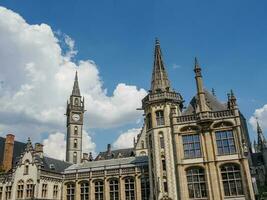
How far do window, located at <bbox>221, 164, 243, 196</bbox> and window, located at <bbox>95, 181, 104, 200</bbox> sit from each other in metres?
19.2

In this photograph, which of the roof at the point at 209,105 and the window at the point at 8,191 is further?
the window at the point at 8,191

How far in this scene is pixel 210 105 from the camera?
40.6m

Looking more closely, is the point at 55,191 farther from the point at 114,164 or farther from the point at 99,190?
the point at 114,164

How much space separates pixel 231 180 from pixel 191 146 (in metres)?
6.36

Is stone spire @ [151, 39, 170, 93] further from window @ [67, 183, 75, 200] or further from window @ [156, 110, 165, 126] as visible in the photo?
window @ [67, 183, 75, 200]

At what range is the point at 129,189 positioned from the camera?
44.0 m

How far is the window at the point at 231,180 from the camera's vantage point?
34.9m

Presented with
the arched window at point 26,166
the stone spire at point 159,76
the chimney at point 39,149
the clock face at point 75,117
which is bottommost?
the arched window at point 26,166


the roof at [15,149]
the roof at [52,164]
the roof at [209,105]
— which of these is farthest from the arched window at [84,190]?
the roof at [209,105]

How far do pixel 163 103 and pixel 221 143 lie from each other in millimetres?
9630

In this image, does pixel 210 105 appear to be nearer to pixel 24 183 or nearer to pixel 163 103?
pixel 163 103

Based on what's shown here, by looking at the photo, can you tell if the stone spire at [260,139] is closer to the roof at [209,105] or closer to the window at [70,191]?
the roof at [209,105]

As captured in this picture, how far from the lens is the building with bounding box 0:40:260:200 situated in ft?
118

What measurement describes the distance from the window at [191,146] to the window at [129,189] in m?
11.1
